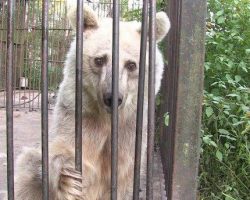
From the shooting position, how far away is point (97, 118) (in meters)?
3.06

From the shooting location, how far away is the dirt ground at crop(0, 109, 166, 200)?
148 inches

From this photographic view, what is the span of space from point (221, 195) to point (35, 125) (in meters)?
4.40

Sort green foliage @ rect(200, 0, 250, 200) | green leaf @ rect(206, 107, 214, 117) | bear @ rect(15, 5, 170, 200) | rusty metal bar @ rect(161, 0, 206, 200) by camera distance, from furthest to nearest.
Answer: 1. green foliage @ rect(200, 0, 250, 200)
2. green leaf @ rect(206, 107, 214, 117)
3. bear @ rect(15, 5, 170, 200)
4. rusty metal bar @ rect(161, 0, 206, 200)

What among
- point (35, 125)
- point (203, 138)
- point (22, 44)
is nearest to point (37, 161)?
point (203, 138)

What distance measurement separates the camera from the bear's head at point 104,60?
9.82 ft

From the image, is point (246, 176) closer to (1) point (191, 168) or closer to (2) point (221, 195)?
(2) point (221, 195)

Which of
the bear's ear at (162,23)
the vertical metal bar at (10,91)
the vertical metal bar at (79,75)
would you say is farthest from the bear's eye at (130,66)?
the vertical metal bar at (10,91)

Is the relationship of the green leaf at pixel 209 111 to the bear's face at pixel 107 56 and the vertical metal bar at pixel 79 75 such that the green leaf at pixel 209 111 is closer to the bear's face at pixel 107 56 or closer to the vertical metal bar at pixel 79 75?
the bear's face at pixel 107 56

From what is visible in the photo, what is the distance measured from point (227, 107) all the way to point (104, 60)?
1500mm

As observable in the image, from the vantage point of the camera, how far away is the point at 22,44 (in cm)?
952

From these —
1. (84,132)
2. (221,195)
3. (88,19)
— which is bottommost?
(221,195)

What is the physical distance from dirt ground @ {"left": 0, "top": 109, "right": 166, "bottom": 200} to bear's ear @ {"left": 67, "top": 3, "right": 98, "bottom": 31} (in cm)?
101

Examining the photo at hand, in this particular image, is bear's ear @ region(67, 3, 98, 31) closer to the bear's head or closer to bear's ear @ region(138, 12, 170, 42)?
the bear's head

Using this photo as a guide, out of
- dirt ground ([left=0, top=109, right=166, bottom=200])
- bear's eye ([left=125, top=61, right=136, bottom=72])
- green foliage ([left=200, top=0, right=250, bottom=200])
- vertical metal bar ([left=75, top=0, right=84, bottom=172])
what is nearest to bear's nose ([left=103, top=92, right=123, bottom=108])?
bear's eye ([left=125, top=61, right=136, bottom=72])
